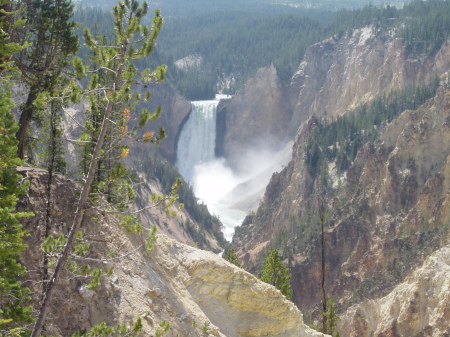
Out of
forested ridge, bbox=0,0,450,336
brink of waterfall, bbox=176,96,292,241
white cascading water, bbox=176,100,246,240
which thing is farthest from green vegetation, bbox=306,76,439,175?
forested ridge, bbox=0,0,450,336

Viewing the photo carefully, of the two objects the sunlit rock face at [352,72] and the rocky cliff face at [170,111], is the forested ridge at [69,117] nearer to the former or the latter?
the sunlit rock face at [352,72]

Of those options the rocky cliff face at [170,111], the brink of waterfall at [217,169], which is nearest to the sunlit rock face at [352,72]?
the brink of waterfall at [217,169]

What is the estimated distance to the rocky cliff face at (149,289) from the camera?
18.5 metres

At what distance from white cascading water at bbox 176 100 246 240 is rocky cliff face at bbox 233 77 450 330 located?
51.0 m

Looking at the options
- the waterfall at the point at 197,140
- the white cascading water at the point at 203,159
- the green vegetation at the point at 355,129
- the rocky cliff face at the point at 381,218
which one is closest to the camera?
the rocky cliff face at the point at 381,218

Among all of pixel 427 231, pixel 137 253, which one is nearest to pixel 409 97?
pixel 427 231

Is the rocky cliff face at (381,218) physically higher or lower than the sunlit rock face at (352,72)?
lower

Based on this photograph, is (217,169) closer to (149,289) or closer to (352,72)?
(352,72)

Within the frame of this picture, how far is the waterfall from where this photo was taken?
162 m

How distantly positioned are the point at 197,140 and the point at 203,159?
549 centimetres

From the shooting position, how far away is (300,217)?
336 ft

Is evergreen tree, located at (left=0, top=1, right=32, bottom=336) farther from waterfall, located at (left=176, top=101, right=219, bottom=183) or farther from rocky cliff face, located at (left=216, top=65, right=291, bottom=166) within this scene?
rocky cliff face, located at (left=216, top=65, right=291, bottom=166)

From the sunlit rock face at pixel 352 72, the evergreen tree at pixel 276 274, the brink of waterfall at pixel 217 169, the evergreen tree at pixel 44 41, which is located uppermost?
the evergreen tree at pixel 44 41

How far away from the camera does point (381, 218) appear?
8312 cm
